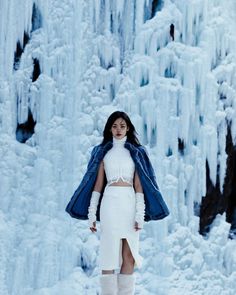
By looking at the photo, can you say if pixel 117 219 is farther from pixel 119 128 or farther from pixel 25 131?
pixel 25 131

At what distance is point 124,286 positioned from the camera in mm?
3195

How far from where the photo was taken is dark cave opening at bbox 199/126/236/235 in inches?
200

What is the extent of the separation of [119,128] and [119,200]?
0.34 metres

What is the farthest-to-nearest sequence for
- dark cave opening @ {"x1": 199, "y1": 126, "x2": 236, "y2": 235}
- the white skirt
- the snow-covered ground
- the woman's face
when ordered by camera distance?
dark cave opening @ {"x1": 199, "y1": 126, "x2": 236, "y2": 235}
the snow-covered ground
the woman's face
the white skirt

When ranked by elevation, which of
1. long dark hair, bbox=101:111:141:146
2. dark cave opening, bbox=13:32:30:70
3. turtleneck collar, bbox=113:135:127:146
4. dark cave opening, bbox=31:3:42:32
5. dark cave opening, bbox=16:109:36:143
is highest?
dark cave opening, bbox=31:3:42:32

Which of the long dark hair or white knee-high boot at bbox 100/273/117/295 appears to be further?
the long dark hair

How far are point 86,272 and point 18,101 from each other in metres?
1.22

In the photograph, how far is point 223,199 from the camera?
5.18 metres

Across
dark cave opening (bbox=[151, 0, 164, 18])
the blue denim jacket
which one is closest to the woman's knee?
the blue denim jacket

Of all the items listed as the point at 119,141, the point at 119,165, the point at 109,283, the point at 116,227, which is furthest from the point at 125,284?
the point at 119,141

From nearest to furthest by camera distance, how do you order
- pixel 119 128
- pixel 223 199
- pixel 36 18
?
pixel 119 128 → pixel 36 18 → pixel 223 199

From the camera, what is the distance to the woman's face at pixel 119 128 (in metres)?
3.31

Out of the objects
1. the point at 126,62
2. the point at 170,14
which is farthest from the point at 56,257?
the point at 170,14

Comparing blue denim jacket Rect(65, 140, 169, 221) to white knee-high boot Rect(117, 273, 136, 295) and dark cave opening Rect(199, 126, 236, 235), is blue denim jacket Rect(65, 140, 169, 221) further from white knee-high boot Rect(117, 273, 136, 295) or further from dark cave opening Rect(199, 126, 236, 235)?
dark cave opening Rect(199, 126, 236, 235)
